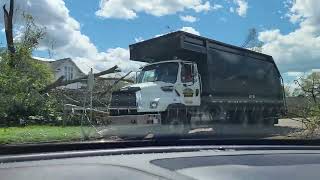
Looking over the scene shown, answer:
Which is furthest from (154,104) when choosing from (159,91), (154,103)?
(159,91)

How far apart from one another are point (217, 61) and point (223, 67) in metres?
0.50

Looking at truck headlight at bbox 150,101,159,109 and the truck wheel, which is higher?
truck headlight at bbox 150,101,159,109

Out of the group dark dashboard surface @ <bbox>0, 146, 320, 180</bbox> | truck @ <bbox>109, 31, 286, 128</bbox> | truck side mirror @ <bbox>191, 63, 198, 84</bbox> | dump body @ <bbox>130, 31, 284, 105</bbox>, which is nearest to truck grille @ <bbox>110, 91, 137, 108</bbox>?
truck @ <bbox>109, 31, 286, 128</bbox>

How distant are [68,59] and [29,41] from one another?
20791 mm

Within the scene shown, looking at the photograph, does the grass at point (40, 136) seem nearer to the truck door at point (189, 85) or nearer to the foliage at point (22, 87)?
the truck door at point (189, 85)

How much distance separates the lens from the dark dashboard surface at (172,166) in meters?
2.11

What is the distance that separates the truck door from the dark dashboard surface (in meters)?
16.2

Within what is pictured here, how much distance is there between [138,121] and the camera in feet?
58.6

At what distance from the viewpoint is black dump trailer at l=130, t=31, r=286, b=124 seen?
19.2m

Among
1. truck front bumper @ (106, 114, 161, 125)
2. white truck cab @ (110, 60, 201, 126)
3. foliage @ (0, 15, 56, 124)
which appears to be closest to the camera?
truck front bumper @ (106, 114, 161, 125)

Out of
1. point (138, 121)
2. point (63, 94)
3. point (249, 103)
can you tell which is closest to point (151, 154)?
point (138, 121)

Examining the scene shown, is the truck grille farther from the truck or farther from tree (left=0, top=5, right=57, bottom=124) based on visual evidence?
tree (left=0, top=5, right=57, bottom=124)

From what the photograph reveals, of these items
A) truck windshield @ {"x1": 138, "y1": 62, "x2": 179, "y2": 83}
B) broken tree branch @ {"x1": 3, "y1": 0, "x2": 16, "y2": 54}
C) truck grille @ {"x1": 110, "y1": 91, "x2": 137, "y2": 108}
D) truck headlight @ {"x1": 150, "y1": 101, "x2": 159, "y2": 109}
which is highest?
broken tree branch @ {"x1": 3, "y1": 0, "x2": 16, "y2": 54}

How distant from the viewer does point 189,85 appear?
19.0 meters
